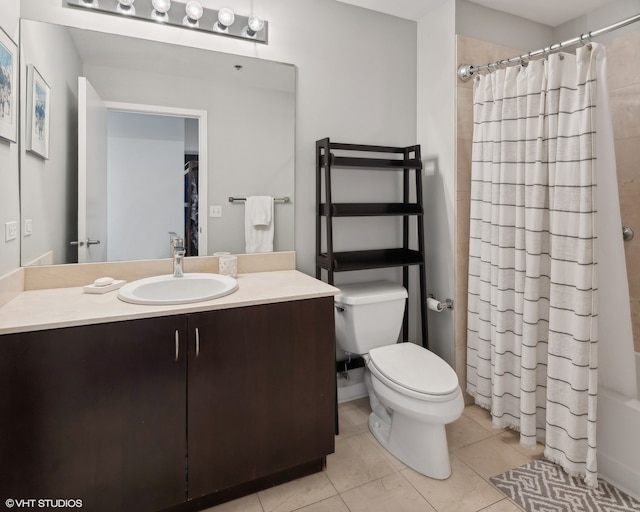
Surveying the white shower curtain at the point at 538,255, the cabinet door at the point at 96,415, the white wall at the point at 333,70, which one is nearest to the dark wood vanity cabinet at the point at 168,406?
the cabinet door at the point at 96,415

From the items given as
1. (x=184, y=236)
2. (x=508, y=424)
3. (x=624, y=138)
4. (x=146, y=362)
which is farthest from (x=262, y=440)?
(x=624, y=138)

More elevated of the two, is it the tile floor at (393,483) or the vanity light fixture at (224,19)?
the vanity light fixture at (224,19)

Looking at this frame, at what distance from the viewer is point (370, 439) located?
2037 millimetres

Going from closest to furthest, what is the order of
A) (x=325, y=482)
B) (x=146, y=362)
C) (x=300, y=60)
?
1. (x=146, y=362)
2. (x=325, y=482)
3. (x=300, y=60)

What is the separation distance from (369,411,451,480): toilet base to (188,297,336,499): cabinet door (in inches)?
14.4

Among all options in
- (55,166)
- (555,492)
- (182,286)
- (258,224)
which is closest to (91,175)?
(55,166)

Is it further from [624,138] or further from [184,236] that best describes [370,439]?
[624,138]

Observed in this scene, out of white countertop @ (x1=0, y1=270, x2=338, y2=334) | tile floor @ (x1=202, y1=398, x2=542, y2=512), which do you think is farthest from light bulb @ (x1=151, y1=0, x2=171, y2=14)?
tile floor @ (x1=202, y1=398, x2=542, y2=512)

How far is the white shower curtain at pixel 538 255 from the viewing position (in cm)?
163

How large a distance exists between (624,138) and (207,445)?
105 inches

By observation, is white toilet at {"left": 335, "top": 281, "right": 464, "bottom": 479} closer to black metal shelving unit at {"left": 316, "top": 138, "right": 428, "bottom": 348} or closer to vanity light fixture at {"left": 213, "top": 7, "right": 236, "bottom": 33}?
black metal shelving unit at {"left": 316, "top": 138, "right": 428, "bottom": 348}

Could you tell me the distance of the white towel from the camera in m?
2.08

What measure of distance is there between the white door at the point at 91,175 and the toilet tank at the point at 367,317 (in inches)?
47.8

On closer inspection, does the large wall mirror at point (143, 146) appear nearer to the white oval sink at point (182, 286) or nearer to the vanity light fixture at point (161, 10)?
the vanity light fixture at point (161, 10)
